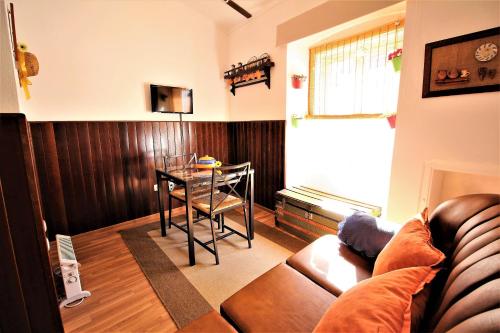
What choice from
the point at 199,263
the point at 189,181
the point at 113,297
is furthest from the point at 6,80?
the point at 199,263

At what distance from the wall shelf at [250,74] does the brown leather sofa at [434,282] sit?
2.27m

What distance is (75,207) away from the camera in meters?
2.56

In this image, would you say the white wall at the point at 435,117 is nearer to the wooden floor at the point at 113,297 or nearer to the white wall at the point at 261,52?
the white wall at the point at 261,52

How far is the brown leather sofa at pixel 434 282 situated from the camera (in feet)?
1.72

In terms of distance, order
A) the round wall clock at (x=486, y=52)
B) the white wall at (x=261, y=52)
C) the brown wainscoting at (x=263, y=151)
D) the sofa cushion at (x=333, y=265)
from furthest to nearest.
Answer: the brown wainscoting at (x=263, y=151), the white wall at (x=261, y=52), the round wall clock at (x=486, y=52), the sofa cushion at (x=333, y=265)

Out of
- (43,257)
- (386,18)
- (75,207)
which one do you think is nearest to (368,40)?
(386,18)

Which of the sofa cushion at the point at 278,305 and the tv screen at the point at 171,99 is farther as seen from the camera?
the tv screen at the point at 171,99

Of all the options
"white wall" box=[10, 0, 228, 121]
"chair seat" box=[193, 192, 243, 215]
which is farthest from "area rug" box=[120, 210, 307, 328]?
"white wall" box=[10, 0, 228, 121]

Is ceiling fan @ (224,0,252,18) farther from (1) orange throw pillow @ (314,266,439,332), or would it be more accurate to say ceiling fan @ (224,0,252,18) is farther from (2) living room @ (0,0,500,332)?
(1) orange throw pillow @ (314,266,439,332)

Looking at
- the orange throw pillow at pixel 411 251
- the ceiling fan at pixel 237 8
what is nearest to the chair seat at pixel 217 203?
the orange throw pillow at pixel 411 251

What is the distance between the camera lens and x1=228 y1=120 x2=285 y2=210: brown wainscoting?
3039 mm

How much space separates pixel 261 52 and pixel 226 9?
0.76 metres

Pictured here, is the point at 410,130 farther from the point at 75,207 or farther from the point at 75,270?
the point at 75,207

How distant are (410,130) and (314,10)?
157cm
